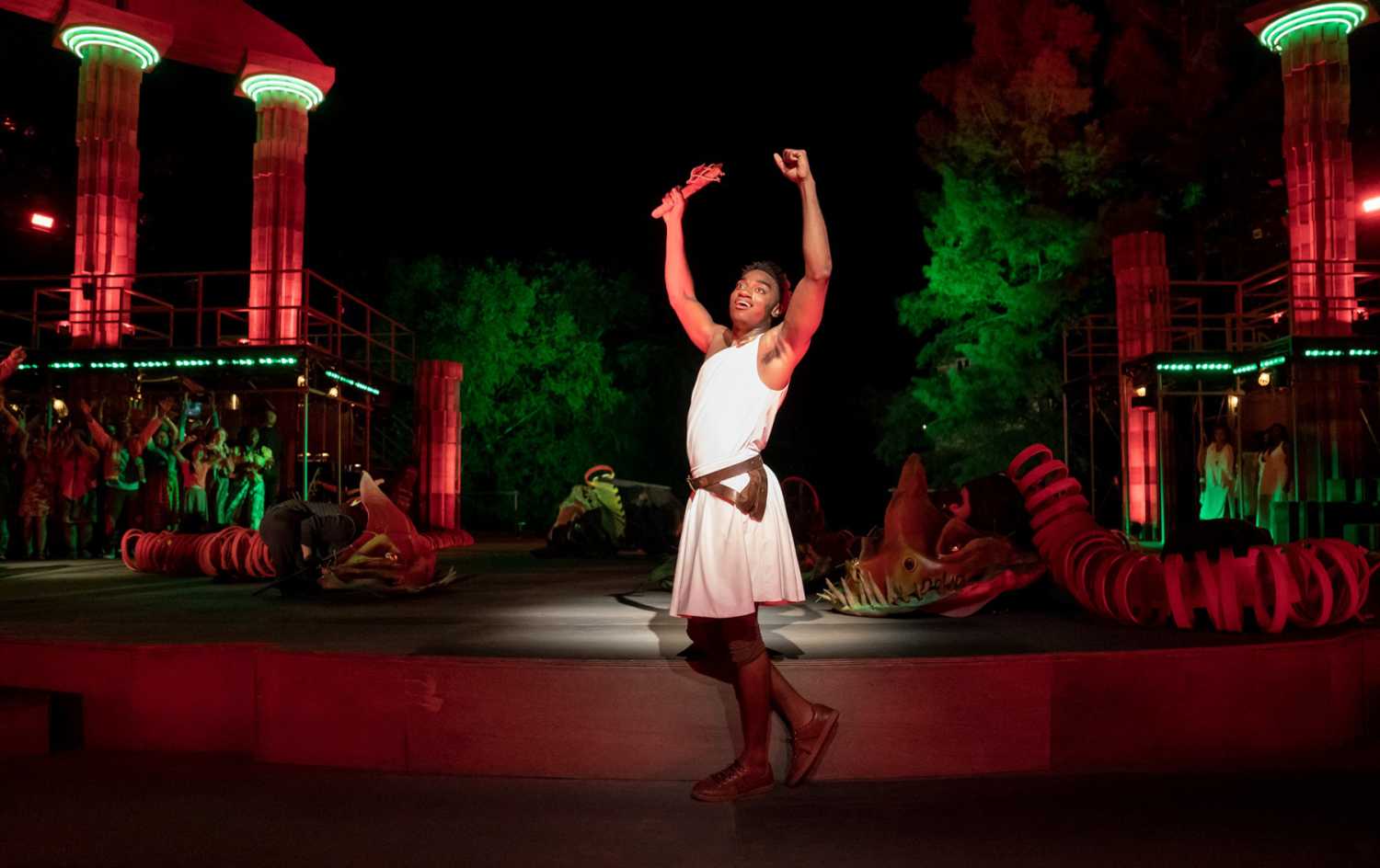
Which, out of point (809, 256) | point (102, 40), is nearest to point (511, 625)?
point (809, 256)

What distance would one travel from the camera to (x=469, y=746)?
4.04 metres

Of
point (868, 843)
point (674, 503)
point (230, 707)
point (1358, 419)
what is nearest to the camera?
point (868, 843)

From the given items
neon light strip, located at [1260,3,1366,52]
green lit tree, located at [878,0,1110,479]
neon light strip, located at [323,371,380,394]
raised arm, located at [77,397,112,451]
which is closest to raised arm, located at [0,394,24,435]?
raised arm, located at [77,397,112,451]

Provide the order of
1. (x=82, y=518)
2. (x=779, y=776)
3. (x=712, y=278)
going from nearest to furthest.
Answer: (x=779, y=776) < (x=82, y=518) < (x=712, y=278)

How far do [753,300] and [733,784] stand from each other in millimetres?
1756

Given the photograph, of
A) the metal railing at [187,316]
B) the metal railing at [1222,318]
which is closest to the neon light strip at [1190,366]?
the metal railing at [1222,318]

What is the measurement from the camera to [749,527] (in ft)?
11.9

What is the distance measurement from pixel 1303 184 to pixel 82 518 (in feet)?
62.7

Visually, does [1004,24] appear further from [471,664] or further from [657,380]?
[471,664]

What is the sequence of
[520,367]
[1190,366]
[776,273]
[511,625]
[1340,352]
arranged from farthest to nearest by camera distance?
[520,367] → [1190,366] → [1340,352] → [511,625] → [776,273]

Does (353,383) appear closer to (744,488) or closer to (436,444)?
(436,444)

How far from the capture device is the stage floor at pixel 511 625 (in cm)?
477

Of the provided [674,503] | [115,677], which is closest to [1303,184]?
[674,503]

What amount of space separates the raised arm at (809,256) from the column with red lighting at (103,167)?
50.8 ft
